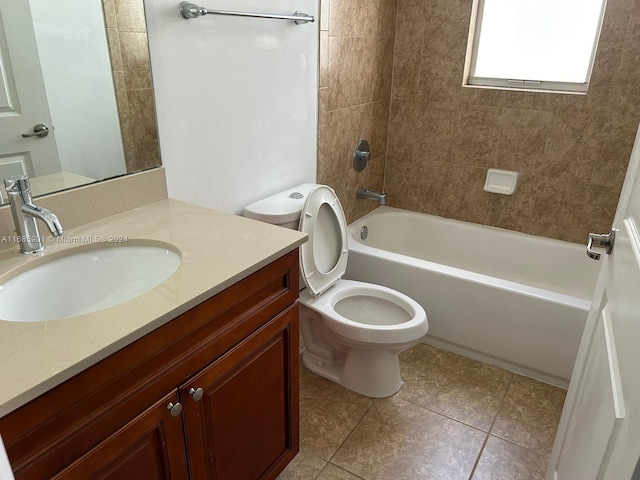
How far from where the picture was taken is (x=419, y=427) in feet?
6.21

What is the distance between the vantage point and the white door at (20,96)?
1114mm

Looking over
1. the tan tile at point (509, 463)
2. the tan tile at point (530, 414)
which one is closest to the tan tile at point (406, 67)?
the tan tile at point (530, 414)

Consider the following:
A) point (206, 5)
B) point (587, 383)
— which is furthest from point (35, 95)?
point (587, 383)

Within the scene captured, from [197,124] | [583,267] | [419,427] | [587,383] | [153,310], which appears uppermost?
[197,124]

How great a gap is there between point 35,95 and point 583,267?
8.31ft

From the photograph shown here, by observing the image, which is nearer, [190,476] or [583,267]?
[190,476]

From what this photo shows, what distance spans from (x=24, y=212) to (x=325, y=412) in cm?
135

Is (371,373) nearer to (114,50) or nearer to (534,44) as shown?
(114,50)

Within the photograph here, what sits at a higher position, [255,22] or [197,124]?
[255,22]

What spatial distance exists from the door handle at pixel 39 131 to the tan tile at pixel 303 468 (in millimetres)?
1304

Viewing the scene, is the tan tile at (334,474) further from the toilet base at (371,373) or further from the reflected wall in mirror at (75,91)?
the reflected wall in mirror at (75,91)

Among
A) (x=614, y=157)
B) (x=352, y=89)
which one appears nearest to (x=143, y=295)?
(x=352, y=89)

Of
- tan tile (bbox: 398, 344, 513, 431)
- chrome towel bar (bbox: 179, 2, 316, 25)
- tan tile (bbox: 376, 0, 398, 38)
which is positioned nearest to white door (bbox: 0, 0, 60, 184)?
chrome towel bar (bbox: 179, 2, 316, 25)

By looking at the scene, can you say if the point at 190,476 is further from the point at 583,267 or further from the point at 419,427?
the point at 583,267
